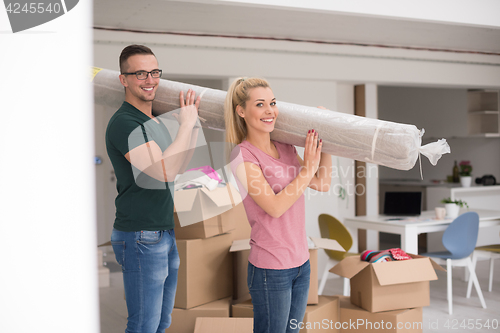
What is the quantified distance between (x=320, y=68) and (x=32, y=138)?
3.79 m

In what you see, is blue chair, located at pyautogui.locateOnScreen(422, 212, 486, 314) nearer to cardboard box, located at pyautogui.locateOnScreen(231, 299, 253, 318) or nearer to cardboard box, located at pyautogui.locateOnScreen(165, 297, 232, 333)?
cardboard box, located at pyautogui.locateOnScreen(231, 299, 253, 318)

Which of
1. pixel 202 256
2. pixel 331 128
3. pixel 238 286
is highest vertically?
pixel 331 128

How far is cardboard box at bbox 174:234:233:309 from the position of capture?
2.40m

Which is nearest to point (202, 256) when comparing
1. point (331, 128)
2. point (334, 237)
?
point (331, 128)

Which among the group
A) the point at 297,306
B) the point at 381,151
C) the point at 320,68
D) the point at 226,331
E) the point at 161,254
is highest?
→ the point at 320,68

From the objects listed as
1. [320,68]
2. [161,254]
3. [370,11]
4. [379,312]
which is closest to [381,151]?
[161,254]

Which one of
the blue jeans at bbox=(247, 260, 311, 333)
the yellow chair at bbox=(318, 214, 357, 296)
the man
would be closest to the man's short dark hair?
the man

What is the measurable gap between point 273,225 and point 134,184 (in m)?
0.49

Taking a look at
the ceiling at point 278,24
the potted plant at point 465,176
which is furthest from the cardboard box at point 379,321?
the potted plant at point 465,176

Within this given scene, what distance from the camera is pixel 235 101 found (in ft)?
5.21

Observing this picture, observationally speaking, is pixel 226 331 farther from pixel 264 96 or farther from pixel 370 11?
pixel 370 11

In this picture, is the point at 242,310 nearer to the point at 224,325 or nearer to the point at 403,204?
the point at 224,325

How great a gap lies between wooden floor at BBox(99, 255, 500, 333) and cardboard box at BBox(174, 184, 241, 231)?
4.01ft

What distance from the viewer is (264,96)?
5.10ft
